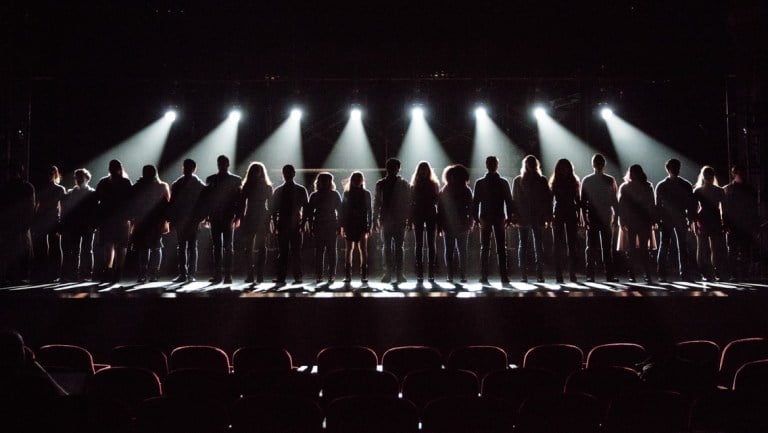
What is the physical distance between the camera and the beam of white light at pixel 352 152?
597 inches

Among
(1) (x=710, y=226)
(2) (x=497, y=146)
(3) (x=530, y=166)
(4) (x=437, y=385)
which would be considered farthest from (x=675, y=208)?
Result: (2) (x=497, y=146)

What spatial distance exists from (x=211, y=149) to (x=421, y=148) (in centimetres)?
554

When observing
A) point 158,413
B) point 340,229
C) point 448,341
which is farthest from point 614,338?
point 158,413

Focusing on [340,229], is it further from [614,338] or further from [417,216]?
[614,338]

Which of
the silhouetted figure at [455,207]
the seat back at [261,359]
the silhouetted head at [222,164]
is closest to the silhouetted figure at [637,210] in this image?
the silhouetted figure at [455,207]

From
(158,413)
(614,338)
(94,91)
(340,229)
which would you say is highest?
(94,91)

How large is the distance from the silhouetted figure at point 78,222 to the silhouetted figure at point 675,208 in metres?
8.14

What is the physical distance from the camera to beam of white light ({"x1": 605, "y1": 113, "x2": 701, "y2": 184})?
14227 millimetres

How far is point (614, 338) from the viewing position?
692cm

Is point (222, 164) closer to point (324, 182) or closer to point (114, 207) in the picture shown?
point (324, 182)

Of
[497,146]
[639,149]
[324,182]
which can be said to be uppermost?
[497,146]

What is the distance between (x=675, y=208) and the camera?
7.95 meters

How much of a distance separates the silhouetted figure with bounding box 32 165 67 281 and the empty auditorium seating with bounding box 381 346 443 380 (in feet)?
20.0

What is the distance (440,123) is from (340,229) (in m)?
7.56
